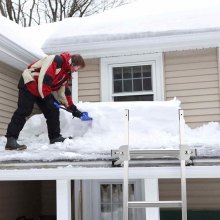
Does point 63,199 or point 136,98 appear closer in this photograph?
point 63,199

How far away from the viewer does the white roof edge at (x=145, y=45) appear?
7.62 m

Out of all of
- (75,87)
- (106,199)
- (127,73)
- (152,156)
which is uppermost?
(127,73)

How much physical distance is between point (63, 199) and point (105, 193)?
124 inches

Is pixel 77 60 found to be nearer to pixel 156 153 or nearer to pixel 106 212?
pixel 156 153

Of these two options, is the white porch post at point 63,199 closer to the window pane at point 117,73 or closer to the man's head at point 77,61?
the man's head at point 77,61

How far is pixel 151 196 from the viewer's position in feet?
14.6

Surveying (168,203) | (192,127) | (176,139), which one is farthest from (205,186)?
(168,203)

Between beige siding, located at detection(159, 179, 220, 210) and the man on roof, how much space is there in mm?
2813

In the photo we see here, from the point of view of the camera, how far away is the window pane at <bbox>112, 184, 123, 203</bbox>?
760 cm

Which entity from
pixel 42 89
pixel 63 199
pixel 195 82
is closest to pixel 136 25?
pixel 195 82

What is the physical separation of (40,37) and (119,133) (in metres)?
4.72

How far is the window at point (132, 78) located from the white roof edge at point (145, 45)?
0.17 metres

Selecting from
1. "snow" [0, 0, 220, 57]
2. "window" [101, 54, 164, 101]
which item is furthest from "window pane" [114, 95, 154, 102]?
"snow" [0, 0, 220, 57]

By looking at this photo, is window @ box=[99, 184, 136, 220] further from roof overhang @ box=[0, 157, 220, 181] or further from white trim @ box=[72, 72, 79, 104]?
roof overhang @ box=[0, 157, 220, 181]
